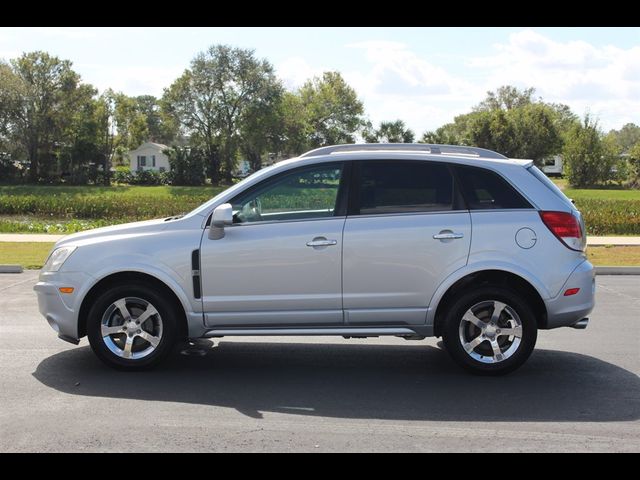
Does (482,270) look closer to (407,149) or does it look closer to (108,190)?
(407,149)

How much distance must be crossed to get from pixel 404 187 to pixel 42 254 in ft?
41.0

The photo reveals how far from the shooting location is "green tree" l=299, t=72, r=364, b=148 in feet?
337

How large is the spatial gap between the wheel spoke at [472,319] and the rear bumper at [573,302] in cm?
59

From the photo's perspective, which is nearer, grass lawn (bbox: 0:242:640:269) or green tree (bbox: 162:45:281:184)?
grass lawn (bbox: 0:242:640:269)

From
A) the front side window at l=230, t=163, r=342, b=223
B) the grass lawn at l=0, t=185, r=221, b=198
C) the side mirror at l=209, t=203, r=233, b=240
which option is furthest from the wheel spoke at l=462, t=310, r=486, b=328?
the grass lawn at l=0, t=185, r=221, b=198

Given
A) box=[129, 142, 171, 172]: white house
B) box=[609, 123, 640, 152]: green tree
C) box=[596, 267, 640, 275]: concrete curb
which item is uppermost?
box=[609, 123, 640, 152]: green tree

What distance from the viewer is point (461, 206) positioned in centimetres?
719

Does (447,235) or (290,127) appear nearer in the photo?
(447,235)

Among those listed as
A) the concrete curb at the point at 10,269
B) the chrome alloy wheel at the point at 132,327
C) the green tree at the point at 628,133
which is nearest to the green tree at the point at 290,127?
the concrete curb at the point at 10,269

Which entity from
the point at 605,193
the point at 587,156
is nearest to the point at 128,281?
the point at 605,193

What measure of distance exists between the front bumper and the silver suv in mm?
12

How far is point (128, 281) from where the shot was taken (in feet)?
23.8

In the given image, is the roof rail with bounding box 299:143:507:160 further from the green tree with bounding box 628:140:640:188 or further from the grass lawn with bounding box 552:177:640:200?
the green tree with bounding box 628:140:640:188
